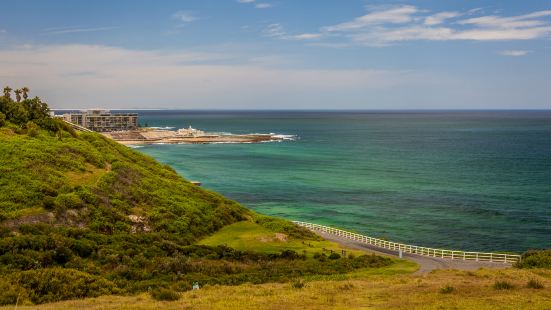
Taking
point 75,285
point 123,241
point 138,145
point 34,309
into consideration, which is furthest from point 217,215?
point 138,145

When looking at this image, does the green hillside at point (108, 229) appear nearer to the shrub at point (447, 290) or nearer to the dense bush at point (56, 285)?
the dense bush at point (56, 285)

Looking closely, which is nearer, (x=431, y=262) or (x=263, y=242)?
(x=431, y=262)

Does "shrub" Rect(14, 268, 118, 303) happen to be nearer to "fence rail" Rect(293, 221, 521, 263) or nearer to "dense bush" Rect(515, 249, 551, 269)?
"fence rail" Rect(293, 221, 521, 263)

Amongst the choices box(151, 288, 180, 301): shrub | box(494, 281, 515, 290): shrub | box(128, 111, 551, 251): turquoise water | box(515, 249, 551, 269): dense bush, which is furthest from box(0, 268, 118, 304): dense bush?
box(128, 111, 551, 251): turquoise water

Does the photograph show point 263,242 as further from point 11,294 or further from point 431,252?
point 11,294

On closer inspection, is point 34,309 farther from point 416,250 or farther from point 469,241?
point 469,241

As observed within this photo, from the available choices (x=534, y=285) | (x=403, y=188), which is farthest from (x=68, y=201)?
(x=403, y=188)
